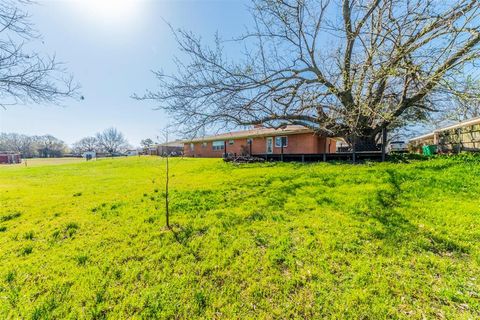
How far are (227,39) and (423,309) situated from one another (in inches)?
295

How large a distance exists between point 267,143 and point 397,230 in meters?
17.3

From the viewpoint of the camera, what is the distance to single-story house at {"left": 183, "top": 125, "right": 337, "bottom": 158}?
17.8m

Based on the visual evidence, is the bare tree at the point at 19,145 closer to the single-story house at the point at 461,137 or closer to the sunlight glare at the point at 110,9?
the sunlight glare at the point at 110,9

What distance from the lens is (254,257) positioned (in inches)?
133

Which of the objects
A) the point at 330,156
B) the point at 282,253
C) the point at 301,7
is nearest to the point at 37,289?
the point at 282,253

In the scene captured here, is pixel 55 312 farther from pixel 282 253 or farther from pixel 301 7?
pixel 301 7

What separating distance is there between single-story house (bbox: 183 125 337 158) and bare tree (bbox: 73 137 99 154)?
77.9 m

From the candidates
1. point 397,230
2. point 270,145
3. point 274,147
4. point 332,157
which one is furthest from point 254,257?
point 270,145

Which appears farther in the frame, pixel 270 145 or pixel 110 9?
pixel 270 145

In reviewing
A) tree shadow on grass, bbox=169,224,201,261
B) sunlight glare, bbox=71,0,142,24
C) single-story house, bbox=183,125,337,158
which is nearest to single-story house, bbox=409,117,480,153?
single-story house, bbox=183,125,337,158

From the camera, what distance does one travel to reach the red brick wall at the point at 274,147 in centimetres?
1780

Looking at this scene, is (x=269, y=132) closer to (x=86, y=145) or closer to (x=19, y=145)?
(x=86, y=145)

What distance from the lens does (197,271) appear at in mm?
3145

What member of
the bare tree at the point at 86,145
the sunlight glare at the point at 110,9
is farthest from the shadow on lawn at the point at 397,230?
the bare tree at the point at 86,145
